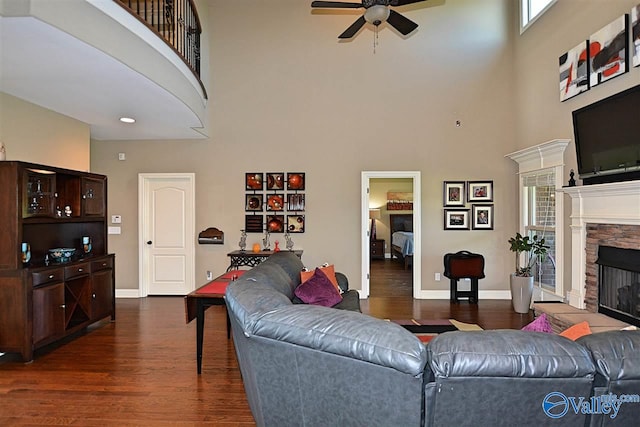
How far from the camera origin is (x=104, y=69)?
352cm

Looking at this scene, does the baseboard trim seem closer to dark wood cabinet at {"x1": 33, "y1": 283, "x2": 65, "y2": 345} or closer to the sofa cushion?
dark wood cabinet at {"x1": 33, "y1": 283, "x2": 65, "y2": 345}

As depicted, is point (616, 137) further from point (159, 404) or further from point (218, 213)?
point (218, 213)

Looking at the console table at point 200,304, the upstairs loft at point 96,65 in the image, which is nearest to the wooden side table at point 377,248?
the upstairs loft at point 96,65

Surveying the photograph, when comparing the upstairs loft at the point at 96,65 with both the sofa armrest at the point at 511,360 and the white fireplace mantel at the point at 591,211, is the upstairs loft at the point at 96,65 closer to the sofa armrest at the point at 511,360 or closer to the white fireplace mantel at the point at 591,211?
the sofa armrest at the point at 511,360

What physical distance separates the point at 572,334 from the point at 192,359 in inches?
125

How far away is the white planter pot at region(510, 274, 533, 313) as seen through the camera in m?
5.39

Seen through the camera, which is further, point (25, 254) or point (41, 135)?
point (41, 135)

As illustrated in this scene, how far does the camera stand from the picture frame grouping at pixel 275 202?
6.33 metres

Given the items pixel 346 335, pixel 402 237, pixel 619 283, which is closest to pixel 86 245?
pixel 346 335

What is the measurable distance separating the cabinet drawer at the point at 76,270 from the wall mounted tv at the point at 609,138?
5.78m

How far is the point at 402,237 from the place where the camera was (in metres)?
10.4

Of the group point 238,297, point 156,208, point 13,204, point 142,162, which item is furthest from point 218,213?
point 238,297

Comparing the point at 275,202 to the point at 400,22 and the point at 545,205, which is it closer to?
the point at 400,22

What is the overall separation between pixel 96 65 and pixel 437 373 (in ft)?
11.9
